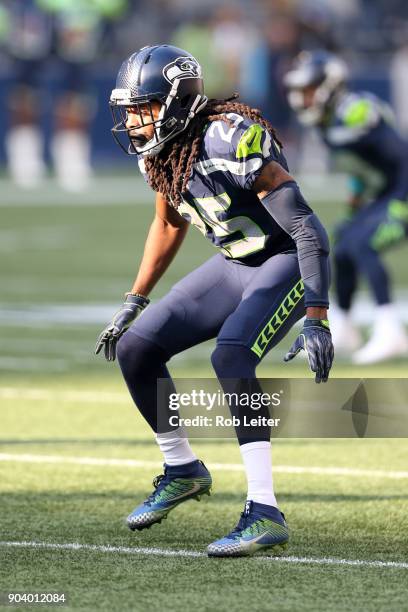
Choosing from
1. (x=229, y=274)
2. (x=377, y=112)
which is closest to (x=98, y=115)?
(x=377, y=112)

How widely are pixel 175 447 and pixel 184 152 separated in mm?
1106

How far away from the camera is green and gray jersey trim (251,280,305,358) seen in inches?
232

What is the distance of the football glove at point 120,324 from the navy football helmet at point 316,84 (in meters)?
5.30

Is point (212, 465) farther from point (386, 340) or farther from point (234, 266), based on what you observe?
point (386, 340)

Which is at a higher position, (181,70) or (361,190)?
(181,70)

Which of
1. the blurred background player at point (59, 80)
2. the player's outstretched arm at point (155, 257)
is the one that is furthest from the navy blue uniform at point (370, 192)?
the blurred background player at point (59, 80)

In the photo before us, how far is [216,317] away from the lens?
20.0 ft

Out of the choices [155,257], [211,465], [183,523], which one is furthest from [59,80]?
[183,523]

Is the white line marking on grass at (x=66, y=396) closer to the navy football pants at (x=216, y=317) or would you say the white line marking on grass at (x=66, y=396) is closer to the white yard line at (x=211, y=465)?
the white yard line at (x=211, y=465)

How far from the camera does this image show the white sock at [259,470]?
579 centimetres

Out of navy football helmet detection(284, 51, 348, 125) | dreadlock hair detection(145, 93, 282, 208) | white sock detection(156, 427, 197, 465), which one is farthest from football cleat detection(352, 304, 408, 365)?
dreadlock hair detection(145, 93, 282, 208)

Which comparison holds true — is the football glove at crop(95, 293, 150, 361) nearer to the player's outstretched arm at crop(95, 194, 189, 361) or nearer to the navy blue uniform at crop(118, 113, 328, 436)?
the player's outstretched arm at crop(95, 194, 189, 361)

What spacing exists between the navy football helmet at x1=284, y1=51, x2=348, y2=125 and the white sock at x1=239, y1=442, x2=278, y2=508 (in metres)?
5.96

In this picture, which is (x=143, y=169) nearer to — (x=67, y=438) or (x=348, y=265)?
(x=67, y=438)
